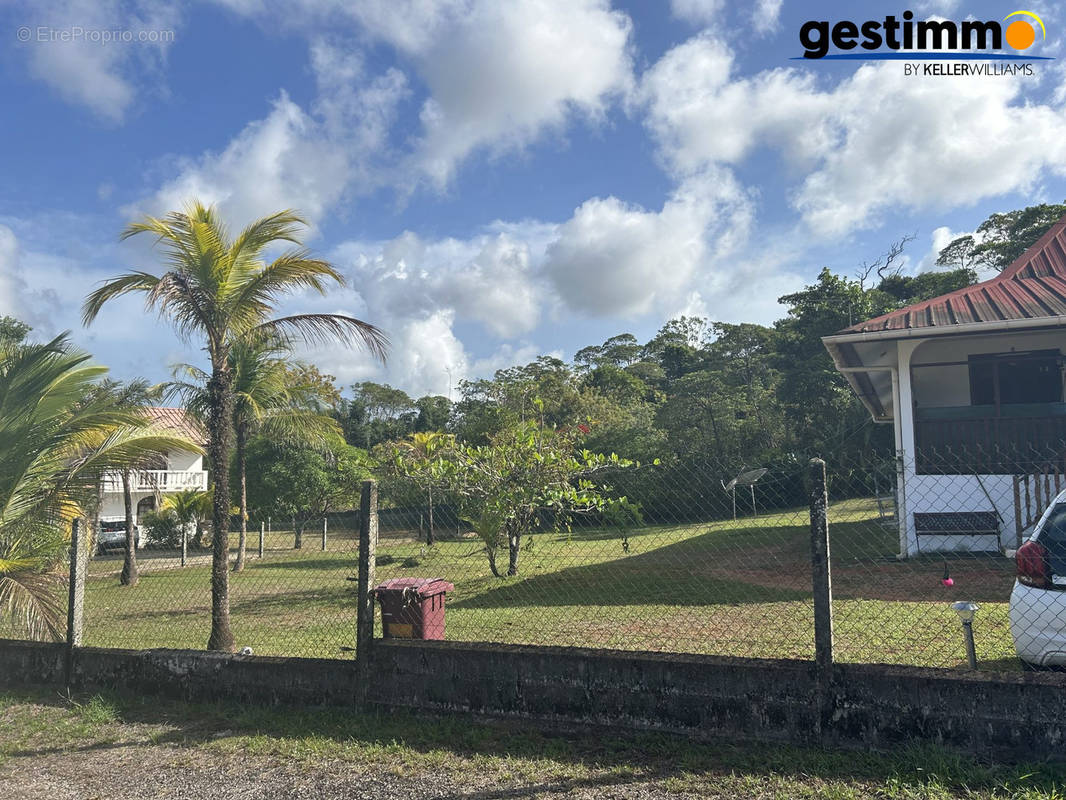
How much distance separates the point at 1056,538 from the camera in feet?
13.2

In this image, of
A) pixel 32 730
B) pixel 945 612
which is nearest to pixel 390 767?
pixel 32 730

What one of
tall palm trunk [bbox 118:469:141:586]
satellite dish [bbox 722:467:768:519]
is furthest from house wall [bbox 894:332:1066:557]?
tall palm trunk [bbox 118:469:141:586]

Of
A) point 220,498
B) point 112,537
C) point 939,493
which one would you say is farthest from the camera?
point 112,537

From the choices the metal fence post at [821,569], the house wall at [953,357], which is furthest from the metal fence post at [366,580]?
the house wall at [953,357]

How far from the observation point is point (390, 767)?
12.8 feet

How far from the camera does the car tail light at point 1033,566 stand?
3.93m

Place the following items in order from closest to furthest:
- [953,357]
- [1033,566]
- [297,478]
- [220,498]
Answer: [1033,566] < [220,498] < [953,357] < [297,478]

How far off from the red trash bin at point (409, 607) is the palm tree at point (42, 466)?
9.82ft

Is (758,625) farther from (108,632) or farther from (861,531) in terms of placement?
(861,531)

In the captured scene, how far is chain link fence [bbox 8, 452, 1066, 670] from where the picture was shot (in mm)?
5965

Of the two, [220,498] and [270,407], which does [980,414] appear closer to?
[220,498]

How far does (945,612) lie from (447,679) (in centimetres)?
522

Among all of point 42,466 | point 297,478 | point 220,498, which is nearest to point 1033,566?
point 220,498

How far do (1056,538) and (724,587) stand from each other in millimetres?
5767
